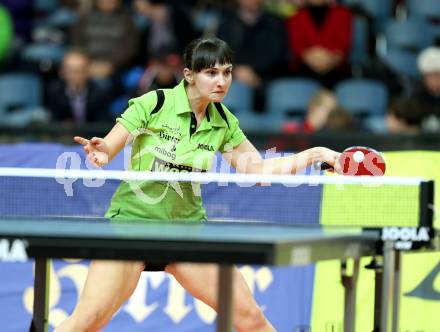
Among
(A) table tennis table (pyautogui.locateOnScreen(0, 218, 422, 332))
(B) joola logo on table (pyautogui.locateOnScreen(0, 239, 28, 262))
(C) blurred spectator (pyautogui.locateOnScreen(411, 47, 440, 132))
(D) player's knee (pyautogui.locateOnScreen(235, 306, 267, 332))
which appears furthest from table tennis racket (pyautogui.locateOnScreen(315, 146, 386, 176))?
(C) blurred spectator (pyautogui.locateOnScreen(411, 47, 440, 132))

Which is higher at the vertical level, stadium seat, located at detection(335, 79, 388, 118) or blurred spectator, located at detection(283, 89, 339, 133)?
stadium seat, located at detection(335, 79, 388, 118)

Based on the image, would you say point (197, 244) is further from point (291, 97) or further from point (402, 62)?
point (402, 62)

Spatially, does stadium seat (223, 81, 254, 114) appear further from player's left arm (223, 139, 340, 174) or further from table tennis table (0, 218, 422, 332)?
table tennis table (0, 218, 422, 332)

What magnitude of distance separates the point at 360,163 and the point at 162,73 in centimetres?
541

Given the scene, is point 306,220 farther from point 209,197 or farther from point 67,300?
point 67,300

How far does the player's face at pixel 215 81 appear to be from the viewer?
5586mm

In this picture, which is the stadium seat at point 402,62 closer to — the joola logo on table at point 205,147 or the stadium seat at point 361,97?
the stadium seat at point 361,97

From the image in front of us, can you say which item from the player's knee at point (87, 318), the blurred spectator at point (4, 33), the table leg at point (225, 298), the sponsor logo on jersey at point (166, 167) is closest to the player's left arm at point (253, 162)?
the sponsor logo on jersey at point (166, 167)

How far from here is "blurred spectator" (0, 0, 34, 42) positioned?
1270cm

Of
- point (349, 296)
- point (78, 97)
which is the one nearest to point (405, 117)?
point (78, 97)

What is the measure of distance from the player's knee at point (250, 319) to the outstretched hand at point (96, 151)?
987mm

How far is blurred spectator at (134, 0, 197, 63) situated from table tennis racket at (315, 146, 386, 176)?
6.13 metres

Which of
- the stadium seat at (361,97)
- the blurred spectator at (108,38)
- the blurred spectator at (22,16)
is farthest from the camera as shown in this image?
the blurred spectator at (22,16)

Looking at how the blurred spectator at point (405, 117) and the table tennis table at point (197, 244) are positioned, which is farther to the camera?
the blurred spectator at point (405, 117)
